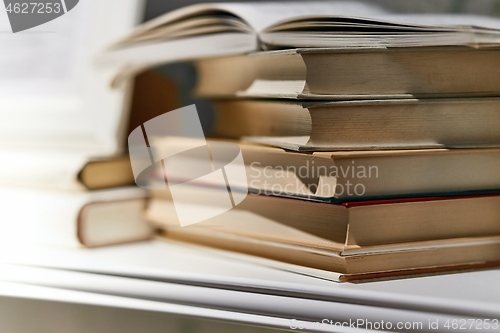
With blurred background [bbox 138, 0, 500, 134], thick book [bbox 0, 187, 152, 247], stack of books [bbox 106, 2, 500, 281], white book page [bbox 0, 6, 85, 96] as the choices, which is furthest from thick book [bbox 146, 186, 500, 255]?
white book page [bbox 0, 6, 85, 96]

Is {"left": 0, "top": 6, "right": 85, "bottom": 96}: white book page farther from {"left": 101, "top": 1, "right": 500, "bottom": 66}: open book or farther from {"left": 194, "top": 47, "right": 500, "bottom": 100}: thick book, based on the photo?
{"left": 194, "top": 47, "right": 500, "bottom": 100}: thick book

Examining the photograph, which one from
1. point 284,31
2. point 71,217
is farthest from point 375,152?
point 71,217

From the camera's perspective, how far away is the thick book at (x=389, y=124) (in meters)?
0.40

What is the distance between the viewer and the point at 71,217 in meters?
0.48

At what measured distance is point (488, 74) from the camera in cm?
42

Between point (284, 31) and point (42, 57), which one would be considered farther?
point (42, 57)

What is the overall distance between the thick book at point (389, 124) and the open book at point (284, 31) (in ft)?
0.17

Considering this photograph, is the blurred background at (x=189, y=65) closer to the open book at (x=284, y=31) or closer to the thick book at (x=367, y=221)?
the open book at (x=284, y=31)

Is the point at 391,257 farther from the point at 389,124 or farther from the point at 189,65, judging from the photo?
the point at 189,65

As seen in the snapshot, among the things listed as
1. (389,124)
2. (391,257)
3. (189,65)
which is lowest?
(391,257)

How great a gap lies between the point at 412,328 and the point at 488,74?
234 mm

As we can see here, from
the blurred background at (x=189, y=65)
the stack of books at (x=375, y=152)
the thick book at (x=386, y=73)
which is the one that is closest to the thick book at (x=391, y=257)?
the stack of books at (x=375, y=152)

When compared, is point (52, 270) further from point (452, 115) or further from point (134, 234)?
point (452, 115)

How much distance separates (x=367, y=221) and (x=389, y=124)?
8 cm
